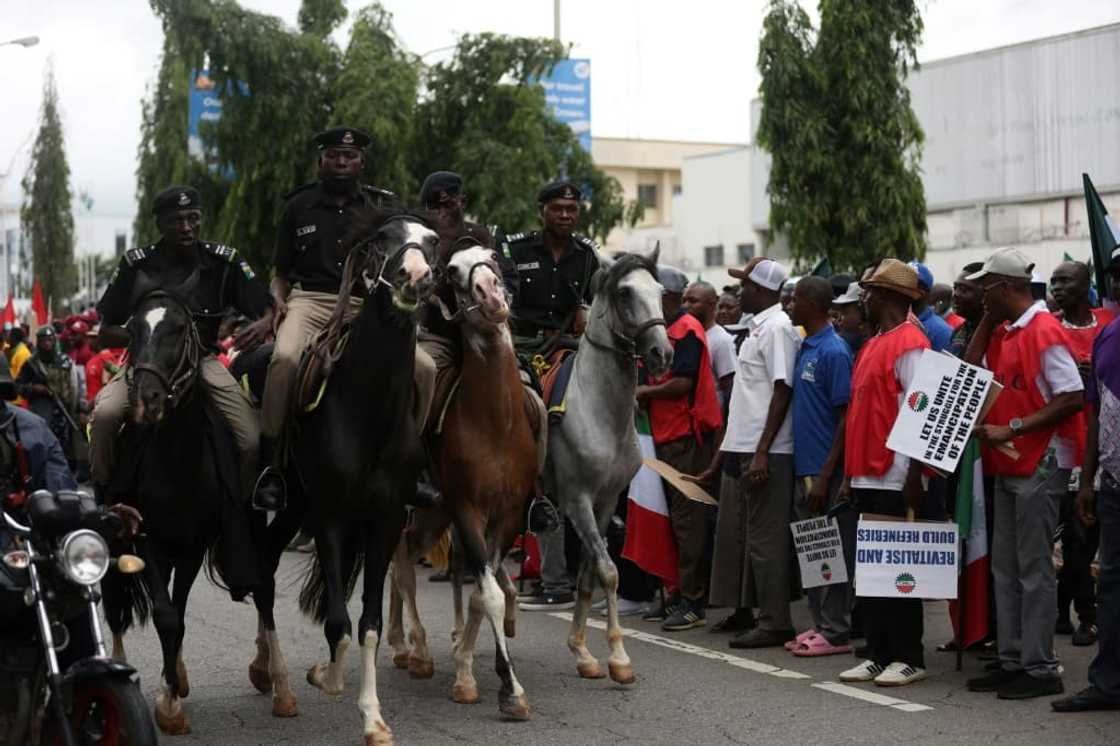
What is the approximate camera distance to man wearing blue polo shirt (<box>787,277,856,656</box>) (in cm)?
1058

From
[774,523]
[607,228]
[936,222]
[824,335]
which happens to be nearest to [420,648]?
[774,523]

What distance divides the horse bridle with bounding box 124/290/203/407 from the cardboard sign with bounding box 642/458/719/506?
13.0 feet

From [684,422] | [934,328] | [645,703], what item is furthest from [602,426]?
[934,328]

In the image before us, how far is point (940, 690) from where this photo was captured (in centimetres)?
932

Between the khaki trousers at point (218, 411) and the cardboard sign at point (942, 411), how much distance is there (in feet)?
11.6

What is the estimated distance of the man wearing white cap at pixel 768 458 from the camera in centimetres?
1083

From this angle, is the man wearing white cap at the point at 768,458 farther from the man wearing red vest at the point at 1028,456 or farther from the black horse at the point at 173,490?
the black horse at the point at 173,490

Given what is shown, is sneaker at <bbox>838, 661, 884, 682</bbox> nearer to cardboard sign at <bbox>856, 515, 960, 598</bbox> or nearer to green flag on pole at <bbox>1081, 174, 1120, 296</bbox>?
cardboard sign at <bbox>856, 515, 960, 598</bbox>

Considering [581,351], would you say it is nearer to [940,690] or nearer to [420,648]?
[420,648]

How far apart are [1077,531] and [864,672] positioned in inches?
101

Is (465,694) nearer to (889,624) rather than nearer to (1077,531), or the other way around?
(889,624)

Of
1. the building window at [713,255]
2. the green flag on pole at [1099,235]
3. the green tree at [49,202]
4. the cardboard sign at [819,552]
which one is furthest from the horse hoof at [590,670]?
the green tree at [49,202]

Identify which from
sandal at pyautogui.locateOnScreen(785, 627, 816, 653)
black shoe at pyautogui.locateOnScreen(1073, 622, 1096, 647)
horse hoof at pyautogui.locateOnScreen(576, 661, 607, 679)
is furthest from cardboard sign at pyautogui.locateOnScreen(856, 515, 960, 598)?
black shoe at pyautogui.locateOnScreen(1073, 622, 1096, 647)

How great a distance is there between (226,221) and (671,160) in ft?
196
